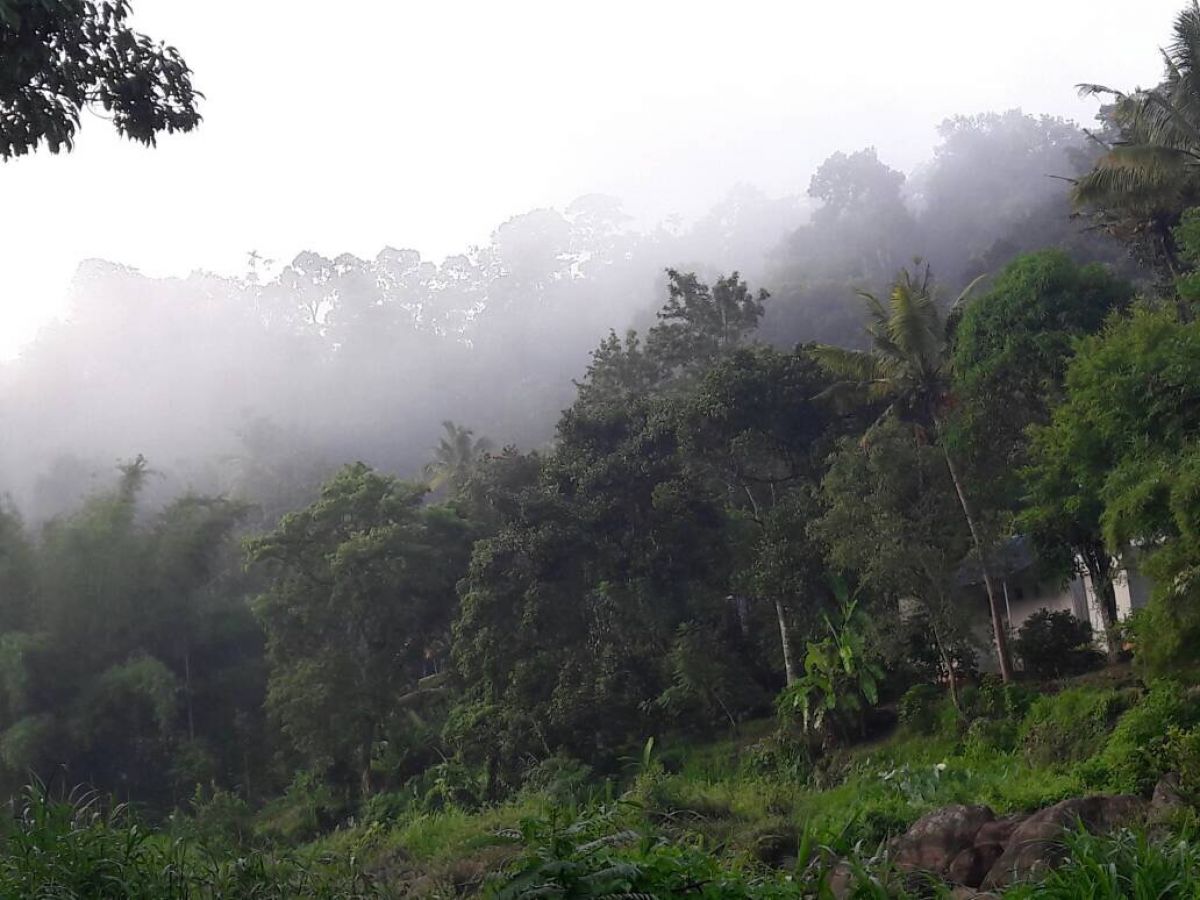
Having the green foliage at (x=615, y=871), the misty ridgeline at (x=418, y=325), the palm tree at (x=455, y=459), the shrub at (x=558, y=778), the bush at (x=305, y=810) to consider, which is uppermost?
the misty ridgeline at (x=418, y=325)

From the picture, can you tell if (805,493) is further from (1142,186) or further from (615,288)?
(615,288)

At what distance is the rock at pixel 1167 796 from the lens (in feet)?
34.9

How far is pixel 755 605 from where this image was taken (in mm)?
24844

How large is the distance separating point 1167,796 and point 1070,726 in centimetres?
558

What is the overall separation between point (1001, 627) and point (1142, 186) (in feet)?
26.3

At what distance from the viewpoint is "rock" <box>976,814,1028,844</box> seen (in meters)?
10.8

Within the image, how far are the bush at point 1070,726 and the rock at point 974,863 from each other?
542cm

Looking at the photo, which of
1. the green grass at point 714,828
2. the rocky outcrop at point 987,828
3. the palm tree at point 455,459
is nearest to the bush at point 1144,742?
the green grass at point 714,828

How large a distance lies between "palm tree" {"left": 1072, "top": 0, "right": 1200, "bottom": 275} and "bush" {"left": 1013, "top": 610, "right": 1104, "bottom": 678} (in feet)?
25.2

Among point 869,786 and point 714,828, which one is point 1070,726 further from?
point 714,828

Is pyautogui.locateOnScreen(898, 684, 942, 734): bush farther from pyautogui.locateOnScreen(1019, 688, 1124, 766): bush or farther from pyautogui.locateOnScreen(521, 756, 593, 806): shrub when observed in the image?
pyautogui.locateOnScreen(521, 756, 593, 806): shrub

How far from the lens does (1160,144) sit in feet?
60.4

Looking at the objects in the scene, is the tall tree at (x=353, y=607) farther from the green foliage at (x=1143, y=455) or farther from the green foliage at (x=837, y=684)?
the green foliage at (x=1143, y=455)

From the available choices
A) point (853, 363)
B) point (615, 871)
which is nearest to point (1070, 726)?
point (853, 363)
